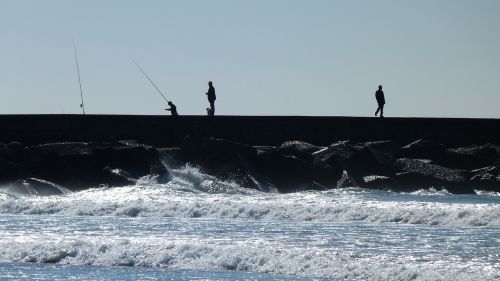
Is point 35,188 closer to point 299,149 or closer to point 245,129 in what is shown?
point 245,129

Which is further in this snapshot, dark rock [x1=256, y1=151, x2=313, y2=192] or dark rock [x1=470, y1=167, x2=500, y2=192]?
dark rock [x1=256, y1=151, x2=313, y2=192]

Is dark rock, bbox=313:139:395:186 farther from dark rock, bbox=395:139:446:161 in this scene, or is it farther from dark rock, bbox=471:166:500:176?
dark rock, bbox=471:166:500:176

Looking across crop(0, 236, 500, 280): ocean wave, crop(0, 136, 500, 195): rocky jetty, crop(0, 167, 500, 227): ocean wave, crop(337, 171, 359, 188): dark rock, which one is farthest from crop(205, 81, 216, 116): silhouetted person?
crop(0, 236, 500, 280): ocean wave

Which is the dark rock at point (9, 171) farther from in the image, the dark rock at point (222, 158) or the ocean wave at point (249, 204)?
the dark rock at point (222, 158)


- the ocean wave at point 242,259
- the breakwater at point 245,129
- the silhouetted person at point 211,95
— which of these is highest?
the silhouetted person at point 211,95

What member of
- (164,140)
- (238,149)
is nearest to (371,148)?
(238,149)

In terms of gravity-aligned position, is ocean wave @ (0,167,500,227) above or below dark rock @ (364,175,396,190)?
below

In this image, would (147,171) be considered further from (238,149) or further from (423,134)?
(423,134)

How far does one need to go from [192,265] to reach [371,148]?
45.8 feet

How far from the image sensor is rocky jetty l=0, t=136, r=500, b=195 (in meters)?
26.7

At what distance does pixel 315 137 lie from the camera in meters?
30.7

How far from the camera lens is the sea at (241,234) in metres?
14.5

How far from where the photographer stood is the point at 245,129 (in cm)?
3034

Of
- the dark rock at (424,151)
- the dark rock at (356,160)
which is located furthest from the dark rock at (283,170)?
the dark rock at (424,151)
